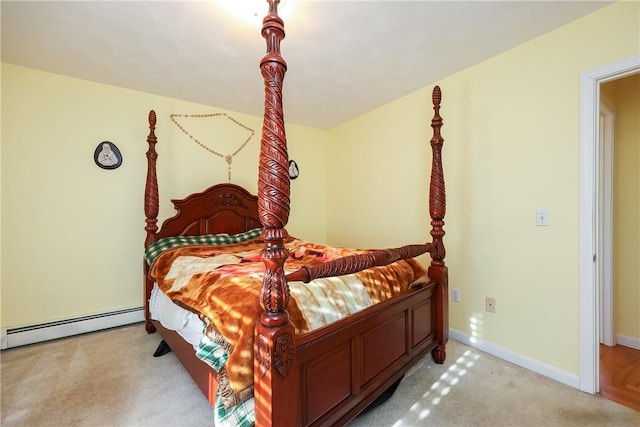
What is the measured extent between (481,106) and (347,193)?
1852 millimetres

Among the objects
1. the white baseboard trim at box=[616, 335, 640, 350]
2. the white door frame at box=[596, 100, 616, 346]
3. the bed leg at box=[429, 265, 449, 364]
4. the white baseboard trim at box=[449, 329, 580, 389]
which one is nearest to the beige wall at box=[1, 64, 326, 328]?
the bed leg at box=[429, 265, 449, 364]

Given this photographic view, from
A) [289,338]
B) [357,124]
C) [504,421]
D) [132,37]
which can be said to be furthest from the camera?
[357,124]

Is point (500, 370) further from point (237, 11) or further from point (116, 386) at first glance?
point (237, 11)

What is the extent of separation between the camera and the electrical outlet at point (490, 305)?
2.22 meters

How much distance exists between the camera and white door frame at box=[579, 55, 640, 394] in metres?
1.74

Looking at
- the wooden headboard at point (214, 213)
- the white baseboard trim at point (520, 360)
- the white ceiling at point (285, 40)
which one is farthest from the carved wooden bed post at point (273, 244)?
the wooden headboard at point (214, 213)

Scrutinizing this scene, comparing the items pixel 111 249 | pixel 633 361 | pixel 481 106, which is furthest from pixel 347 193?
pixel 633 361

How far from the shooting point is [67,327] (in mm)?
2518

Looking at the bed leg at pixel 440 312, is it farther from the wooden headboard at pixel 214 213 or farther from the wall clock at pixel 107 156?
the wall clock at pixel 107 156

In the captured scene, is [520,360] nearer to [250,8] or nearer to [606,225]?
[606,225]

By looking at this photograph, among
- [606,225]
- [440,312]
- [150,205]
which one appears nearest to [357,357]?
[440,312]

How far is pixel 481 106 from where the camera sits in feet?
7.52

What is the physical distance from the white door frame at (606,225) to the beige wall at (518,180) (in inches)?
30.4

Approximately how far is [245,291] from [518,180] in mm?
2076
